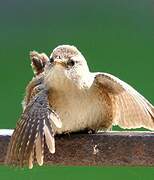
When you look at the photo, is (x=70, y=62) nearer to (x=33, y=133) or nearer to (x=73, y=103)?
(x=73, y=103)

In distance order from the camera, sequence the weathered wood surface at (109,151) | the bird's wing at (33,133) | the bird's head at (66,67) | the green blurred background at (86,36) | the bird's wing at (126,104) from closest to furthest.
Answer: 1. the bird's wing at (33,133)
2. the weathered wood surface at (109,151)
3. the bird's head at (66,67)
4. the bird's wing at (126,104)
5. the green blurred background at (86,36)

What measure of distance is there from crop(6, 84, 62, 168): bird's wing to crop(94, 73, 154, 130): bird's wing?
0.23 m

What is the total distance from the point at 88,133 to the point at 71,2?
5957 millimetres

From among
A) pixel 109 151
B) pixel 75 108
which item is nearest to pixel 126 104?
pixel 75 108

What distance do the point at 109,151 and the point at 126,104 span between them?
383 millimetres

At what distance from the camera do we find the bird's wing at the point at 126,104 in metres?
2.94

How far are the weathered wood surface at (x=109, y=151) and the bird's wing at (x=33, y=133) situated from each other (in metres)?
0.06

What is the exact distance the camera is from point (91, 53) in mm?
7215

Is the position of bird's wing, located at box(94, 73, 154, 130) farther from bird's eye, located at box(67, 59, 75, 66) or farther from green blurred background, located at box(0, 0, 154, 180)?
green blurred background, located at box(0, 0, 154, 180)

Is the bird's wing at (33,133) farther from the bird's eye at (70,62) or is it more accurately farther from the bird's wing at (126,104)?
the bird's wing at (126,104)

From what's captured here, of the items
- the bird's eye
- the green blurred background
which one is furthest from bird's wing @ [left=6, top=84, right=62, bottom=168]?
the green blurred background

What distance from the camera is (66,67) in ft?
9.34

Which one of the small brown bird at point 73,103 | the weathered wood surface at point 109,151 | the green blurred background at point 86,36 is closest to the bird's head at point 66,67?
the small brown bird at point 73,103

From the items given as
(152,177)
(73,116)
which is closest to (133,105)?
(73,116)
